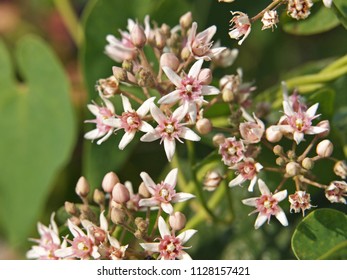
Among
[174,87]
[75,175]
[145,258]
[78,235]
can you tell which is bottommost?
[75,175]

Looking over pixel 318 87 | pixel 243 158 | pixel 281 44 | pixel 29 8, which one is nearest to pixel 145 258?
pixel 243 158

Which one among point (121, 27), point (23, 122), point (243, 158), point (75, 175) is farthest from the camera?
point (75, 175)

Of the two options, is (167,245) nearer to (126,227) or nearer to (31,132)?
(126,227)

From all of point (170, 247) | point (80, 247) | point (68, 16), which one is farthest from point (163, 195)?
point (68, 16)

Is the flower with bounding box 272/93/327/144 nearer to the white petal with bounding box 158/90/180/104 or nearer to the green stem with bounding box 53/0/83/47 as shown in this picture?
the white petal with bounding box 158/90/180/104

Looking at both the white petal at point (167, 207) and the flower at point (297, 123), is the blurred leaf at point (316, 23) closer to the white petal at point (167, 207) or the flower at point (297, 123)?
the flower at point (297, 123)
